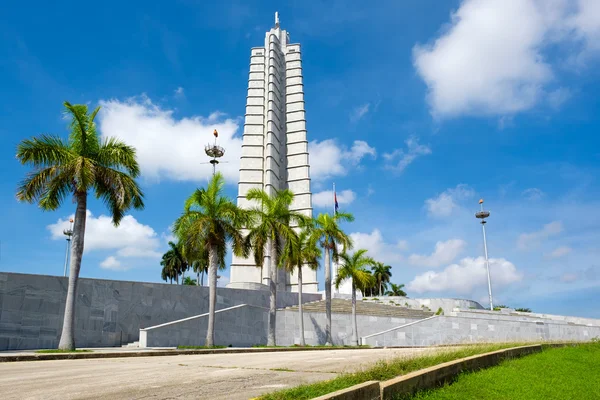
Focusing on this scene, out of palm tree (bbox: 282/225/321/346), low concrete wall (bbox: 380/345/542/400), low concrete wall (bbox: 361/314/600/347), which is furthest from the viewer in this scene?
low concrete wall (bbox: 361/314/600/347)

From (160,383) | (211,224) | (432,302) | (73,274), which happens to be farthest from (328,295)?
(160,383)

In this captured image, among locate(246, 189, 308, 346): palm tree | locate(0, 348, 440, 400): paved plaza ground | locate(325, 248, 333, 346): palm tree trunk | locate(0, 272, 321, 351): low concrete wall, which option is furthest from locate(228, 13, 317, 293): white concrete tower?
locate(0, 348, 440, 400): paved plaza ground

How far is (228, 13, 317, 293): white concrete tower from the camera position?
60.2 meters

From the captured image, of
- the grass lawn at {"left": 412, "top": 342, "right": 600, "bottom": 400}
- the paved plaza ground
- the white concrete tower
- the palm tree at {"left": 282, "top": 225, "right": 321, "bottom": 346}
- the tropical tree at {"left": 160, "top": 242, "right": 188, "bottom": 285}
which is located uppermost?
the white concrete tower

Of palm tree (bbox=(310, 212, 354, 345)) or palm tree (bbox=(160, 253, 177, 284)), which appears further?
palm tree (bbox=(160, 253, 177, 284))

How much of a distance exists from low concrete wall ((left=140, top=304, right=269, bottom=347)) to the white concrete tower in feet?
79.1

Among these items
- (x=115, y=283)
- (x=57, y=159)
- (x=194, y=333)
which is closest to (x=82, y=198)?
(x=57, y=159)

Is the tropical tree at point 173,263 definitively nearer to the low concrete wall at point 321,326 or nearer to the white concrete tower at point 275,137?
the white concrete tower at point 275,137

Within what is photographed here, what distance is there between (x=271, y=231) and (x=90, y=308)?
416 inches

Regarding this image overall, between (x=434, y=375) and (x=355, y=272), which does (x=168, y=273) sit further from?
(x=434, y=375)

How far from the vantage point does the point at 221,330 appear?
92.5 feet

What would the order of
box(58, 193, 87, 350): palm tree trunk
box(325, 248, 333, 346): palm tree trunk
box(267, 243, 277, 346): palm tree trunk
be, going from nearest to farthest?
1. box(58, 193, 87, 350): palm tree trunk
2. box(267, 243, 277, 346): palm tree trunk
3. box(325, 248, 333, 346): palm tree trunk

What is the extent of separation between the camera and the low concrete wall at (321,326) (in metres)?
33.5

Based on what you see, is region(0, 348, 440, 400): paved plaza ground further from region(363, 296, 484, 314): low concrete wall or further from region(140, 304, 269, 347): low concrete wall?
region(363, 296, 484, 314): low concrete wall
